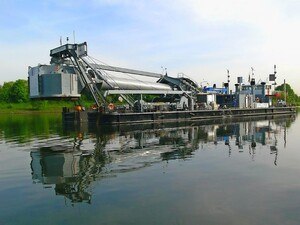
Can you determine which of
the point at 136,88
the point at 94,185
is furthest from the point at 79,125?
the point at 94,185

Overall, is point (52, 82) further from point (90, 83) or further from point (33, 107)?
point (33, 107)

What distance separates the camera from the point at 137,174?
654 inches

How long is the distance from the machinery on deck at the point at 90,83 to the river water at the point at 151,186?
18.4 metres

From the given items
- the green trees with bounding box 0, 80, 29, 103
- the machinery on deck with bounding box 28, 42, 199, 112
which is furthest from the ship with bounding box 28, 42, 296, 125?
the green trees with bounding box 0, 80, 29, 103

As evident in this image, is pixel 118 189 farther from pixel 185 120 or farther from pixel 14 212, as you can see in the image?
pixel 185 120

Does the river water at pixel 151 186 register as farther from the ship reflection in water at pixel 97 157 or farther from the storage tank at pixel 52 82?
the storage tank at pixel 52 82

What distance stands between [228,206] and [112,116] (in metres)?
36.2

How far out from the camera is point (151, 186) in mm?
14273

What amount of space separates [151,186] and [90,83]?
33480 millimetres

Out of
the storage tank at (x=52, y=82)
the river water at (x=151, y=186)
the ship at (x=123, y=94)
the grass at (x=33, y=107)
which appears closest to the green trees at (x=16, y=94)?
the grass at (x=33, y=107)

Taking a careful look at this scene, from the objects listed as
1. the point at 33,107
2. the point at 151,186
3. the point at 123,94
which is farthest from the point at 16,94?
the point at 151,186

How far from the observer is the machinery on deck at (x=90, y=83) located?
42.8 meters

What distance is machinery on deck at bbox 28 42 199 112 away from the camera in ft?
140

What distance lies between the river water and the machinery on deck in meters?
18.4
